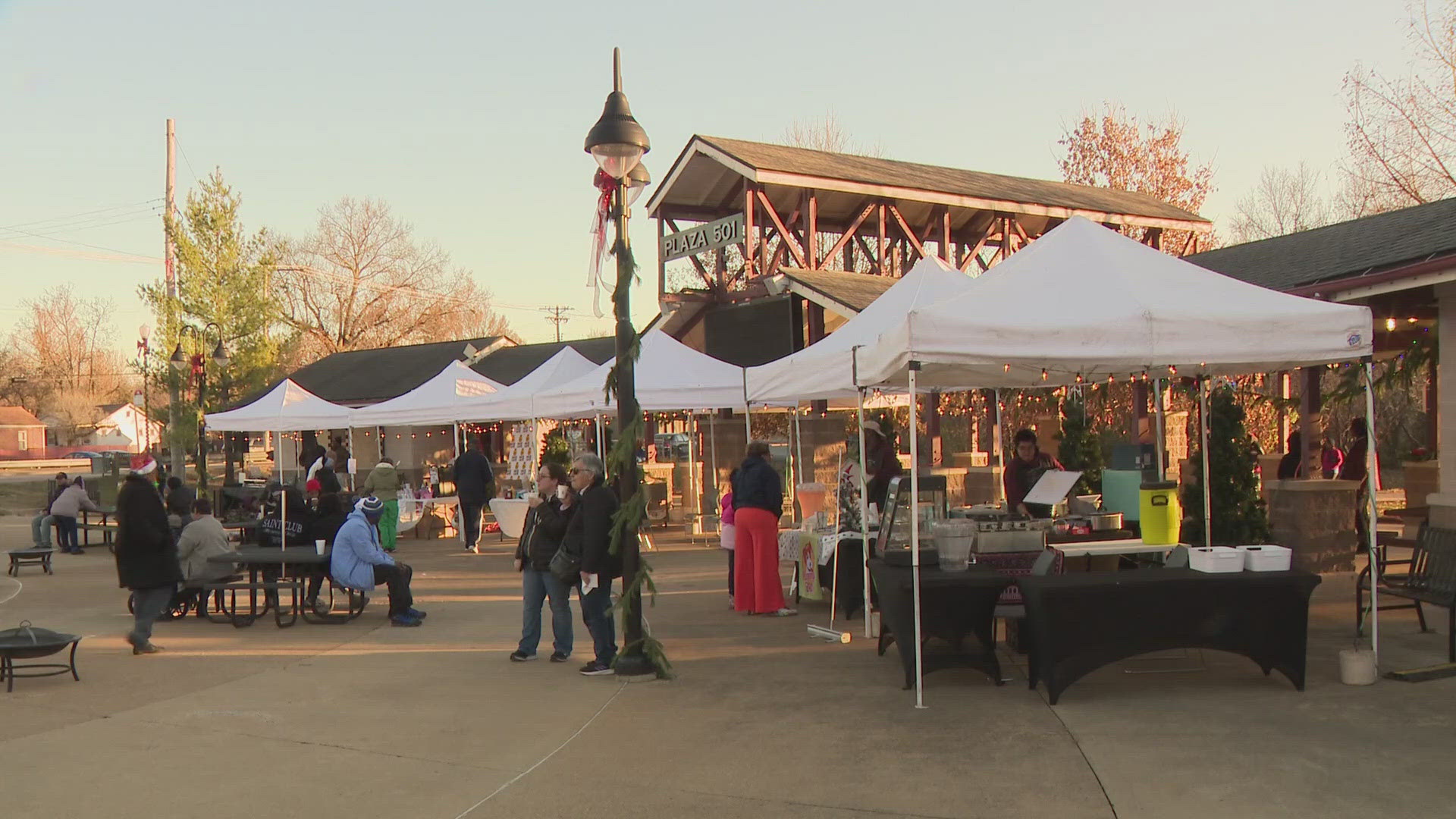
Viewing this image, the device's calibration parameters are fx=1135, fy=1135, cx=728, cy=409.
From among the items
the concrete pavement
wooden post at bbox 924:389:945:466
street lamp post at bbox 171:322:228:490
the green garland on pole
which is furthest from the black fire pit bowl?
street lamp post at bbox 171:322:228:490

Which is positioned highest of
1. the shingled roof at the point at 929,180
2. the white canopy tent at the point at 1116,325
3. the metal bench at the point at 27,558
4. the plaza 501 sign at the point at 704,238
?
the shingled roof at the point at 929,180

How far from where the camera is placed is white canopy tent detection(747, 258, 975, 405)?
9711 millimetres

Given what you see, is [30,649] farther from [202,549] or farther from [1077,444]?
[1077,444]

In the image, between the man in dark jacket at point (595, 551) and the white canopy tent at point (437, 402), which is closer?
the man in dark jacket at point (595, 551)

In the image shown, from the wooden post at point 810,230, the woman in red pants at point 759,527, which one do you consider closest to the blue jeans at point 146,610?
the woman in red pants at point 759,527

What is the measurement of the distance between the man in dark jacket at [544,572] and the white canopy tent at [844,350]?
95.6 inches

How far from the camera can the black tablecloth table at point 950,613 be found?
23.2ft

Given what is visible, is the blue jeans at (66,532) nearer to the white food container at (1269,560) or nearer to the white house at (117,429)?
the white food container at (1269,560)

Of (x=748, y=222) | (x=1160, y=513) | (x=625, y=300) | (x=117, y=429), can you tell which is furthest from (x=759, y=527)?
(x=117, y=429)

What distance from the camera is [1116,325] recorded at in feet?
23.0

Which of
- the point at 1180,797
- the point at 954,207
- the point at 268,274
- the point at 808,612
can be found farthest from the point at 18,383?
the point at 1180,797

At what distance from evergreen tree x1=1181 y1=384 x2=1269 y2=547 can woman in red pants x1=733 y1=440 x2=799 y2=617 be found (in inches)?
153

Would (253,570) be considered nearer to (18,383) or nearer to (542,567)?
(542,567)

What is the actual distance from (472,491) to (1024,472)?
31.4 ft
